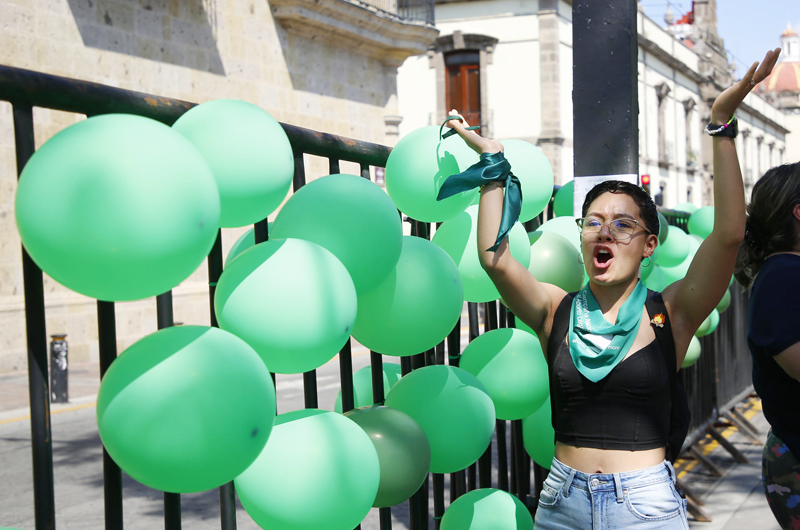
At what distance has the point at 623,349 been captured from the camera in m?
2.16

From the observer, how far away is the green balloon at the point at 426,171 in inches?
99.7

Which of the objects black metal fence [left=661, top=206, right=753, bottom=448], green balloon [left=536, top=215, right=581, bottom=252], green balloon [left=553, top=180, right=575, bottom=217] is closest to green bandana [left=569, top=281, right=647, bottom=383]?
green balloon [left=536, top=215, right=581, bottom=252]

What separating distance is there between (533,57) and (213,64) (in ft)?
51.6

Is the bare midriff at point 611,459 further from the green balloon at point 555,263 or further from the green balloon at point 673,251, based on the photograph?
the green balloon at point 673,251

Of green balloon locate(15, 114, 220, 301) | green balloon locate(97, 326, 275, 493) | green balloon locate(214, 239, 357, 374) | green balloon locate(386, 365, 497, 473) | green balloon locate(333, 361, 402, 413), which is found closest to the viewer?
green balloon locate(15, 114, 220, 301)

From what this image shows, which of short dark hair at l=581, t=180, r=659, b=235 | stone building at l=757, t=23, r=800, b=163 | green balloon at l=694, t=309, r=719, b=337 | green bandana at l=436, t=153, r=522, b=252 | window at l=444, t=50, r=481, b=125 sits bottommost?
green balloon at l=694, t=309, r=719, b=337

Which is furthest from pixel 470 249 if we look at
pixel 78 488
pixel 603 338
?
pixel 78 488

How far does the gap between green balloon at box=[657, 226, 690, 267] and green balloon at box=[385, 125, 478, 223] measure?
2.75 meters

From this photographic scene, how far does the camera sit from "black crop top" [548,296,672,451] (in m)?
2.15

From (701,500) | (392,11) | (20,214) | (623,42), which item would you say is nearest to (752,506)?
(701,500)

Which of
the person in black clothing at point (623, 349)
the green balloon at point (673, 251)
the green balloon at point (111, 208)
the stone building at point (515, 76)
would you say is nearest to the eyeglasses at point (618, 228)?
the person in black clothing at point (623, 349)

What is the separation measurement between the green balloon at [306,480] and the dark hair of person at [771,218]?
5.29 feet

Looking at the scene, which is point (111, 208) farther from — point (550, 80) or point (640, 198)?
point (550, 80)

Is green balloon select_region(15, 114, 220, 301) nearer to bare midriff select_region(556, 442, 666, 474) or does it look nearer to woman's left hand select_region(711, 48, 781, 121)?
bare midriff select_region(556, 442, 666, 474)
